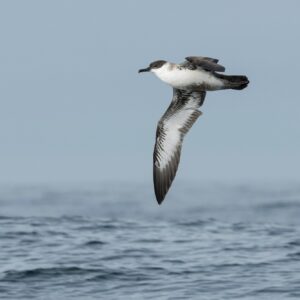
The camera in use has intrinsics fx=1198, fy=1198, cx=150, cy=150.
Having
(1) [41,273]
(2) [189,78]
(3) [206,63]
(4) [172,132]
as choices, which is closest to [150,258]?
(1) [41,273]

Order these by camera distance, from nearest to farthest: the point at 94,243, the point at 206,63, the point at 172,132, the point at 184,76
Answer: the point at 206,63 < the point at 184,76 < the point at 172,132 < the point at 94,243

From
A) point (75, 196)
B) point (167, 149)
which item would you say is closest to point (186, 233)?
point (167, 149)

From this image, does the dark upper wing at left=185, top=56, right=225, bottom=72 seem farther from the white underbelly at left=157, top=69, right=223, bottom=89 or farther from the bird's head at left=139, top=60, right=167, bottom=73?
the bird's head at left=139, top=60, right=167, bottom=73

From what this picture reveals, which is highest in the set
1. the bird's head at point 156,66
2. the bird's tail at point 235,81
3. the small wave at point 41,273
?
the bird's head at point 156,66

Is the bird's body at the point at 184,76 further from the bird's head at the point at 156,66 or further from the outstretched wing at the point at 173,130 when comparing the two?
the outstretched wing at the point at 173,130

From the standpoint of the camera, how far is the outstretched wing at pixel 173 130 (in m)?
17.9

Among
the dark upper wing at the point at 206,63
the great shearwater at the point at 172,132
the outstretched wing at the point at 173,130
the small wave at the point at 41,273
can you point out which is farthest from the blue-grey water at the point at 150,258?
the dark upper wing at the point at 206,63

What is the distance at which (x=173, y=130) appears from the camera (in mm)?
18000

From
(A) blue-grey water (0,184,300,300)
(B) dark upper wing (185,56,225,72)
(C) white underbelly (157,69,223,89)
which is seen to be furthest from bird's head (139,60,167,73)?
(A) blue-grey water (0,184,300,300)

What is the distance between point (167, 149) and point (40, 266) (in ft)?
8.64

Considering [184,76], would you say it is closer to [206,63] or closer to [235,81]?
[235,81]

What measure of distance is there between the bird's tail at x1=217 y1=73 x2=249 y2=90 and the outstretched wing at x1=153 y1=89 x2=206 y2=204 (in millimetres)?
1404

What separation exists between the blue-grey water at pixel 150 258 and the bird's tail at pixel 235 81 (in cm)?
286

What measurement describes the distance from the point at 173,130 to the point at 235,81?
6.29ft
